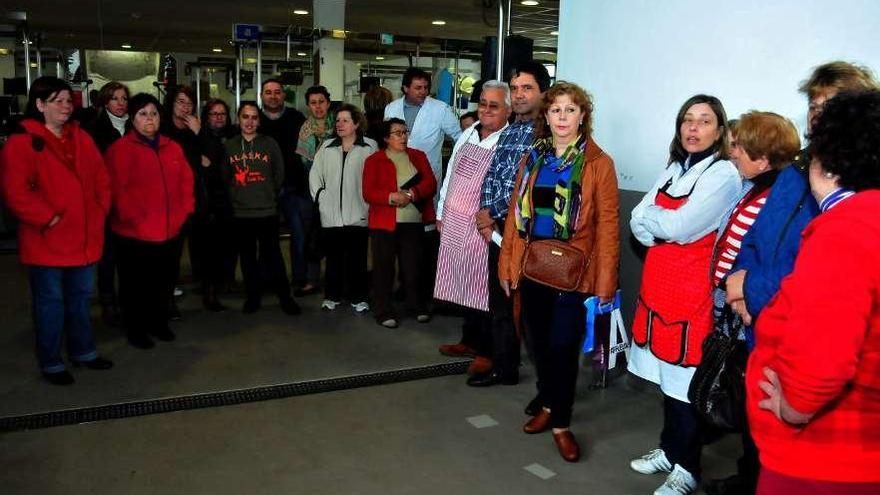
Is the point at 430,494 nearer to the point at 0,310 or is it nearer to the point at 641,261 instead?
the point at 641,261

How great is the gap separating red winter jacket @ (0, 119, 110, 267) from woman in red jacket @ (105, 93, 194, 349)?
Result: 0.34 meters

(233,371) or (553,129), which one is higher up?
(553,129)

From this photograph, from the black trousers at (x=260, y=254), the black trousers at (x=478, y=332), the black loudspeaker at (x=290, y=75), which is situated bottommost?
the black trousers at (x=478, y=332)

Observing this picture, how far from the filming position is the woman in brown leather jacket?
2.86 meters

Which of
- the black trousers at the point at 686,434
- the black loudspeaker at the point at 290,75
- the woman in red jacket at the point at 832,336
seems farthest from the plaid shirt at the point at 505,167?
the black loudspeaker at the point at 290,75

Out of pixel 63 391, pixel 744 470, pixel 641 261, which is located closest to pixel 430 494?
pixel 744 470

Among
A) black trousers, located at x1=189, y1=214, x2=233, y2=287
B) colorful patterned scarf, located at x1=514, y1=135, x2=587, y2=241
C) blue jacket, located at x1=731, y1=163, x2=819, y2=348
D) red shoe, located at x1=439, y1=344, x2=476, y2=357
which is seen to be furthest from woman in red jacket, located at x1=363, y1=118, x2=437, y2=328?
blue jacket, located at x1=731, y1=163, x2=819, y2=348

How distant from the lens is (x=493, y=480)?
2.77 m

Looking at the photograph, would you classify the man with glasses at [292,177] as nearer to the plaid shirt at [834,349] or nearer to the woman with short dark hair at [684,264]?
the woman with short dark hair at [684,264]

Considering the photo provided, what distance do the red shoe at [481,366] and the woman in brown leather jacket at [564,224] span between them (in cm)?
77

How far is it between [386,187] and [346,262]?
712 millimetres

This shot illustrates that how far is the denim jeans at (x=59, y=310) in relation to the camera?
11.8 ft

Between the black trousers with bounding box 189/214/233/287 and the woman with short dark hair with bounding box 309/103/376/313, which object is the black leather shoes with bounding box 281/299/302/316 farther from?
the black trousers with bounding box 189/214/233/287

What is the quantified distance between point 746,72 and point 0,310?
4.86m
